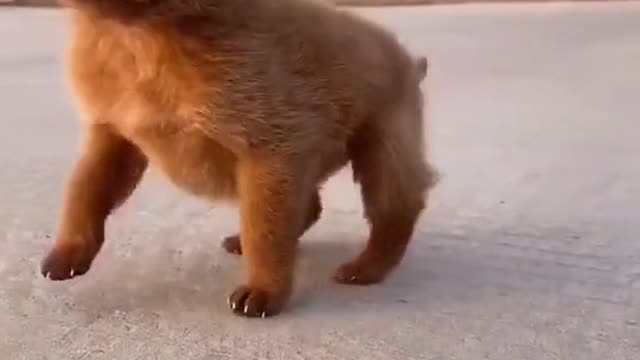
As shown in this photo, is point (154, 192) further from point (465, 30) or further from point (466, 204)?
point (465, 30)

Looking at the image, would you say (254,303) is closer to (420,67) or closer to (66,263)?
(66,263)

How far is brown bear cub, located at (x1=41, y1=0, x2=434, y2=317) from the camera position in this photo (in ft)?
2.81

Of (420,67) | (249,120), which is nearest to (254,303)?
(249,120)

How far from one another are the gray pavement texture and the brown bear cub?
0.12ft

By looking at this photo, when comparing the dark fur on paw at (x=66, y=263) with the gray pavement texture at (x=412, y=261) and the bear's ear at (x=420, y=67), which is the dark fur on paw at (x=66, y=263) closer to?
the gray pavement texture at (x=412, y=261)

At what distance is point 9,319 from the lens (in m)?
0.89

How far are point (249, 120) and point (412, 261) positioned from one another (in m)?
0.22

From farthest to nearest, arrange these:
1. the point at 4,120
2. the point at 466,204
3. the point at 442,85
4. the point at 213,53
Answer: the point at 442,85
the point at 4,120
the point at 466,204
the point at 213,53

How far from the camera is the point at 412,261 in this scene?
3.37 ft

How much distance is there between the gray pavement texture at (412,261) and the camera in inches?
33.5

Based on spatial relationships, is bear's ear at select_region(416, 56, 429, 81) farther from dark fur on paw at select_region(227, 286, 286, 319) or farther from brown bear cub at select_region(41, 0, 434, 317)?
dark fur on paw at select_region(227, 286, 286, 319)

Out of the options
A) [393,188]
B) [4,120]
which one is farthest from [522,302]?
[4,120]

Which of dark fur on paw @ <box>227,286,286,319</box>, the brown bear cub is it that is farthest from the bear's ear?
dark fur on paw @ <box>227,286,286,319</box>

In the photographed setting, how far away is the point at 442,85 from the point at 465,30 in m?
0.46
